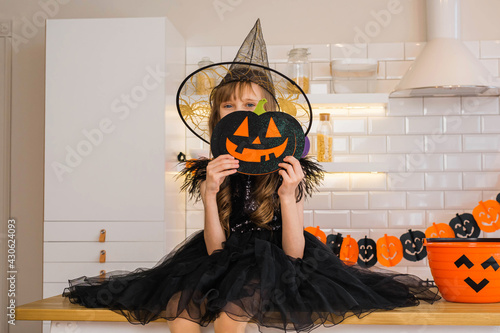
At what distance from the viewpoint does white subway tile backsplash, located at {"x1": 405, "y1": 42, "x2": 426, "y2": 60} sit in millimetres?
2674

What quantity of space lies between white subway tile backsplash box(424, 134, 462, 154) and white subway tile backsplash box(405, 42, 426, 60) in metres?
0.41

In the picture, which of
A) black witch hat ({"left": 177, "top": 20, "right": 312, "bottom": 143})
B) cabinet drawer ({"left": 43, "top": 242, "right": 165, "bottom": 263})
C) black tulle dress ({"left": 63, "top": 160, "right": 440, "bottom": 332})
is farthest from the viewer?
cabinet drawer ({"left": 43, "top": 242, "right": 165, "bottom": 263})

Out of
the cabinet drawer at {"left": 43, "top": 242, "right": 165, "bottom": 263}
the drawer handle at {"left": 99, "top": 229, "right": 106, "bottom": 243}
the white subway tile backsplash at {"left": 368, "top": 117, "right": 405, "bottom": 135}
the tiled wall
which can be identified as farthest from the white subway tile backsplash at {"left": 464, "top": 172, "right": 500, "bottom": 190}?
the drawer handle at {"left": 99, "top": 229, "right": 106, "bottom": 243}

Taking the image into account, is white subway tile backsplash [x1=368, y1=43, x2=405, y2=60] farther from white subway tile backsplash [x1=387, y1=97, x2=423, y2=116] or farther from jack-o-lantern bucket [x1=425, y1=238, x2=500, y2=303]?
jack-o-lantern bucket [x1=425, y1=238, x2=500, y2=303]

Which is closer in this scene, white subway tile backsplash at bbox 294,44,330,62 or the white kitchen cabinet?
the white kitchen cabinet

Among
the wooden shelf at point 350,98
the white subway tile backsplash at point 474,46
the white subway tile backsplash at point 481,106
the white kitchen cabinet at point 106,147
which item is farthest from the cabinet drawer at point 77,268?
the white subway tile backsplash at point 474,46

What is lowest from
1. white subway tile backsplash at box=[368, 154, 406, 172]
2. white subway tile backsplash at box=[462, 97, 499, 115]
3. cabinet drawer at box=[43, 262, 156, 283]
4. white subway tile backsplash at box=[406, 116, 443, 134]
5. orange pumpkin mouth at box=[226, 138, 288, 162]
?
cabinet drawer at box=[43, 262, 156, 283]

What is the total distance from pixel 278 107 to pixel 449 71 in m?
1.15

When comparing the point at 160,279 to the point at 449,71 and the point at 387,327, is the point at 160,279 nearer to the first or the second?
the point at 387,327

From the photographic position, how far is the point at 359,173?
2680 mm

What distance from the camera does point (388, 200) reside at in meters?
2.65

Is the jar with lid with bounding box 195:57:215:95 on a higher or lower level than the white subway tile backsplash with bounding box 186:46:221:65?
lower

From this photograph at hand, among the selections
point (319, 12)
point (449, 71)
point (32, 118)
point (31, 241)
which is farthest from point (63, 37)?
point (449, 71)

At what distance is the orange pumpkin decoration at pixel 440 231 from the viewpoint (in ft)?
7.77
